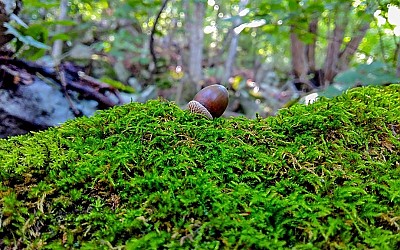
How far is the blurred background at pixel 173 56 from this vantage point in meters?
2.80

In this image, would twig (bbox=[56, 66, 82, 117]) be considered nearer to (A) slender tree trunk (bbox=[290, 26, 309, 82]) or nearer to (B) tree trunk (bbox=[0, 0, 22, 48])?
(B) tree trunk (bbox=[0, 0, 22, 48])

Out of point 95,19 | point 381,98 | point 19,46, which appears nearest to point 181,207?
point 381,98

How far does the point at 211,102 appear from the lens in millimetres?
1651

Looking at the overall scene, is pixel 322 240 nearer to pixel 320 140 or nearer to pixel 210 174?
pixel 210 174

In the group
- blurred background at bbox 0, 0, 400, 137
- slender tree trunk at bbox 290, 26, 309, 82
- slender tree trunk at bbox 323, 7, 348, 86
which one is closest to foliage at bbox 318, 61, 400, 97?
blurred background at bbox 0, 0, 400, 137

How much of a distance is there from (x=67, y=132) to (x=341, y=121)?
1126mm

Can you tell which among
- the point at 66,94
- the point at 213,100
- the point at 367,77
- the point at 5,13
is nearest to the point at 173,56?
the point at 66,94

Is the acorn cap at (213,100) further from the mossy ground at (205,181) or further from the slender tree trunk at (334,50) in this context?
the slender tree trunk at (334,50)

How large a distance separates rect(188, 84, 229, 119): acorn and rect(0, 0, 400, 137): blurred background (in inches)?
38.8

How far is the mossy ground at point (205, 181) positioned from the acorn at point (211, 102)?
14 centimetres

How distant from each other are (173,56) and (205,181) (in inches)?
266

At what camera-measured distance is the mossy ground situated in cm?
93

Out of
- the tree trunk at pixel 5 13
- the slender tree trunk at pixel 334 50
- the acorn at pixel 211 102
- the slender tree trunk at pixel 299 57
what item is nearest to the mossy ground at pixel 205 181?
the acorn at pixel 211 102

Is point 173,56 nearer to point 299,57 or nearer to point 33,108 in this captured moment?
point 299,57
